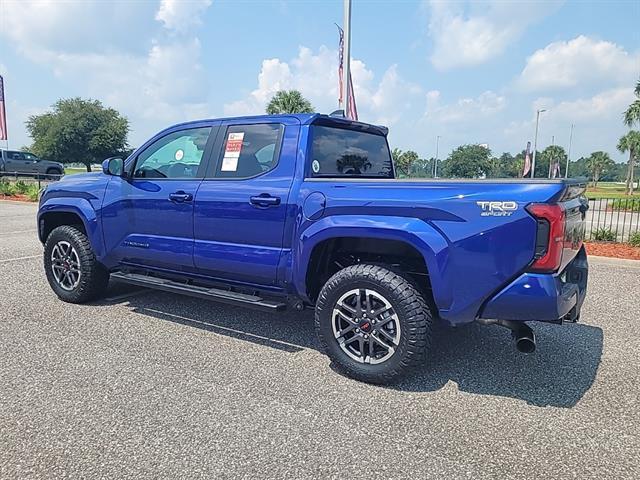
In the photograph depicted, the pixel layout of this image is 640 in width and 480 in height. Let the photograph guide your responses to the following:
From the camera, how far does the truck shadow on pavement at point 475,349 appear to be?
3.38 meters

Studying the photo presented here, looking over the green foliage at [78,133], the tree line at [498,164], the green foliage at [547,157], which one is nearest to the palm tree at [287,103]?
the tree line at [498,164]

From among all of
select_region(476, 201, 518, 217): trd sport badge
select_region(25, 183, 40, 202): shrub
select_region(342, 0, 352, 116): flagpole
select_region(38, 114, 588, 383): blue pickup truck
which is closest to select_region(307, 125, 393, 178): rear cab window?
select_region(38, 114, 588, 383): blue pickup truck

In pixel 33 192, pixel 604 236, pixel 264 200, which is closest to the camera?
pixel 264 200

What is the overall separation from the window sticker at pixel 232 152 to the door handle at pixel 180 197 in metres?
0.38

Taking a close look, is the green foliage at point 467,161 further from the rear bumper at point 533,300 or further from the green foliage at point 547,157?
the rear bumper at point 533,300

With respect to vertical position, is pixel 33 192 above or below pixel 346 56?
below

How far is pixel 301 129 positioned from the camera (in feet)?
12.8

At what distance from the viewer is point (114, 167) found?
4.77 metres

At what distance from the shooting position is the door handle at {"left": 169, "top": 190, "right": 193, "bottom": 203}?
13.9ft

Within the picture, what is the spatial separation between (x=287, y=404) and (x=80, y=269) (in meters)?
3.10

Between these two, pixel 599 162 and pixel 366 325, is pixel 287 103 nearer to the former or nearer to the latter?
pixel 366 325

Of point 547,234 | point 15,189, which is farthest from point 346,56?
point 15,189

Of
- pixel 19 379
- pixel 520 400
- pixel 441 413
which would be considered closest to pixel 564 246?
pixel 520 400

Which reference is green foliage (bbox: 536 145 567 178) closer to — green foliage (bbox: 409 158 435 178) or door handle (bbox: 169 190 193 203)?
green foliage (bbox: 409 158 435 178)
